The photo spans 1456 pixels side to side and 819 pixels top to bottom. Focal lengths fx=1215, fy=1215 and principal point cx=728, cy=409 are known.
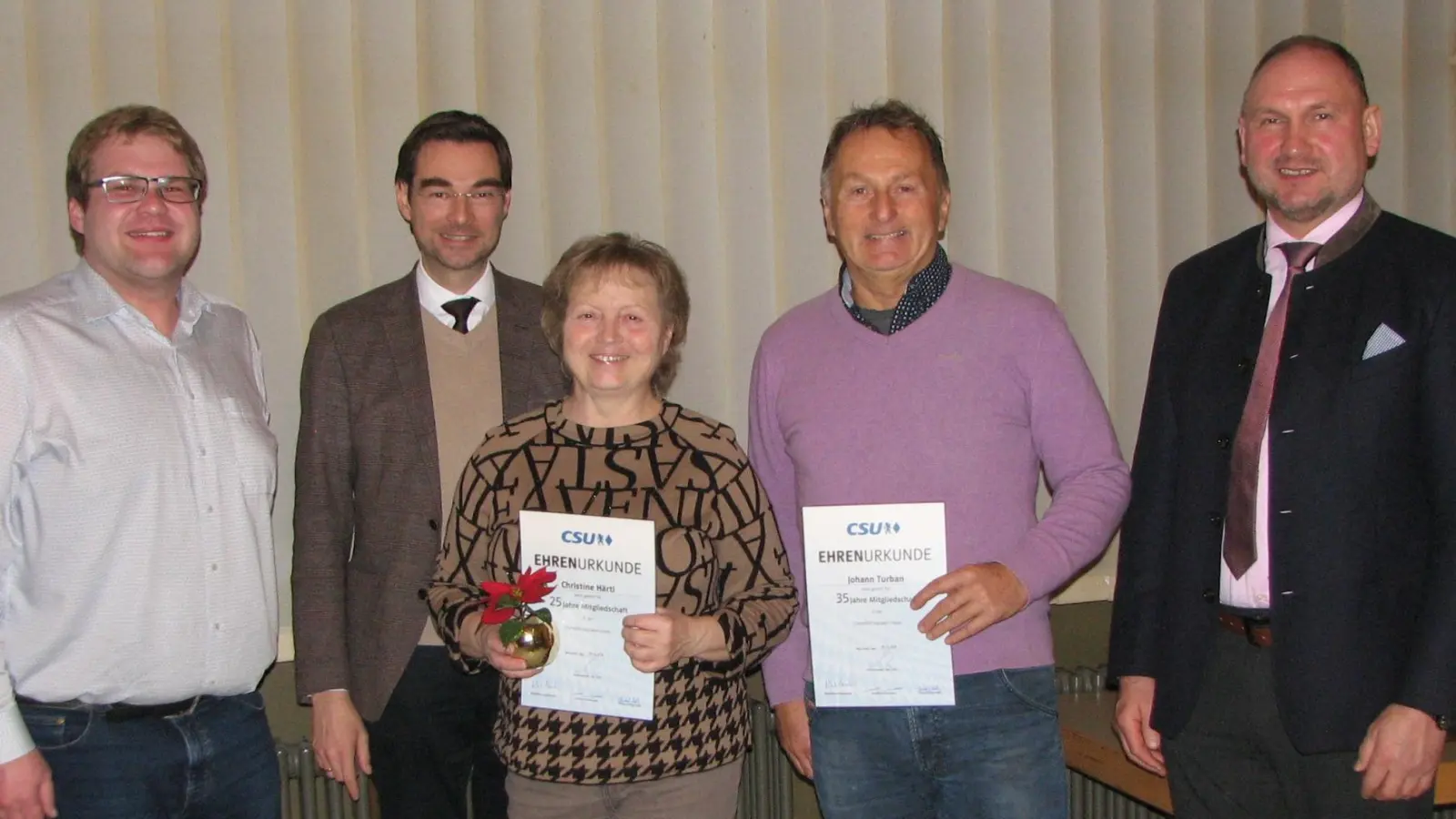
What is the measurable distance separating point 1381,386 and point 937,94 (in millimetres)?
1814

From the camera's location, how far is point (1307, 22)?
370cm

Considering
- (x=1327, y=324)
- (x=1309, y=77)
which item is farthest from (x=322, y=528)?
(x=1309, y=77)

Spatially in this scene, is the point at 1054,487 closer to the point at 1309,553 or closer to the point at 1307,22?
the point at 1309,553

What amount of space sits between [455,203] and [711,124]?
1.03 metres

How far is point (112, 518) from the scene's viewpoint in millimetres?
2129

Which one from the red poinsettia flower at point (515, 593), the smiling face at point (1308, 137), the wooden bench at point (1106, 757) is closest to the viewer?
the red poinsettia flower at point (515, 593)

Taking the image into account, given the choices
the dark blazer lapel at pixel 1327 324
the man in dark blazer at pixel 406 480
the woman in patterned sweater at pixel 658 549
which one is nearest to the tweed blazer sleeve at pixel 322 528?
the man in dark blazer at pixel 406 480

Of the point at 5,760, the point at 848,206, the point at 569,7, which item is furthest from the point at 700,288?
the point at 5,760

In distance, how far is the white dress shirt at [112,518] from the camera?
209cm

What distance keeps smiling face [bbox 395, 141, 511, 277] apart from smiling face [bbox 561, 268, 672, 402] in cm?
55

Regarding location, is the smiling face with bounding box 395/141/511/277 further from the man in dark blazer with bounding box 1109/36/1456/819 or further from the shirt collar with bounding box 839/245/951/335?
the man in dark blazer with bounding box 1109/36/1456/819

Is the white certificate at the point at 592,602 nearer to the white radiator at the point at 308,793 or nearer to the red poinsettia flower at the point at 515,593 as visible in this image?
the red poinsettia flower at the point at 515,593

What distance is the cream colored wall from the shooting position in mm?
3082

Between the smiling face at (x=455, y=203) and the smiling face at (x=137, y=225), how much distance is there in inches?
18.4
